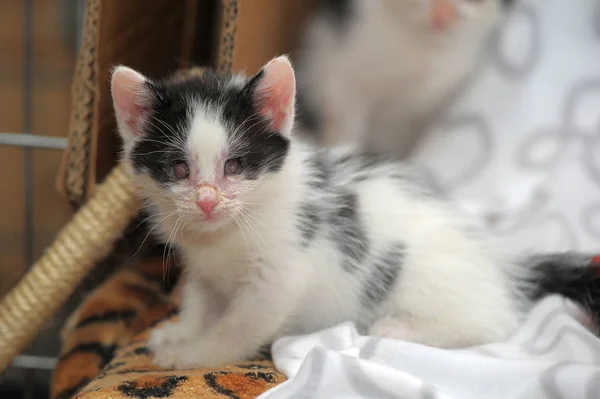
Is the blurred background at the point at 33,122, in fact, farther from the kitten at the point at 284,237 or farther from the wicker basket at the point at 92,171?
the kitten at the point at 284,237

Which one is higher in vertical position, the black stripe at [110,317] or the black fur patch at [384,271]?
the black fur patch at [384,271]

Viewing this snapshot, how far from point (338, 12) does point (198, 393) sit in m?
1.20

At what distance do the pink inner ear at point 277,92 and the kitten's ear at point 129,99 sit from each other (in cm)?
20

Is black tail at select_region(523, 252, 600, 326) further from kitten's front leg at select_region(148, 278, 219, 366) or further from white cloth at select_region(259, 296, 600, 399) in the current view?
kitten's front leg at select_region(148, 278, 219, 366)

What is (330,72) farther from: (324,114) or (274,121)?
(274,121)

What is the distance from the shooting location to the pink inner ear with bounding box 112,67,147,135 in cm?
107

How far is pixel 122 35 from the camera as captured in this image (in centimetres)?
152

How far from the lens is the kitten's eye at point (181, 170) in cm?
108

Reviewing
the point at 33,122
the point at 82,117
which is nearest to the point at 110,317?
the point at 82,117

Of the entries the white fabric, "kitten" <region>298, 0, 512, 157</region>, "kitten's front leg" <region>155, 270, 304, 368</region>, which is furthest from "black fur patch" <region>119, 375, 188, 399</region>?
the white fabric

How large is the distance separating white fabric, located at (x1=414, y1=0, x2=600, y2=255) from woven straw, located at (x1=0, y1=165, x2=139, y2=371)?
3.12 feet

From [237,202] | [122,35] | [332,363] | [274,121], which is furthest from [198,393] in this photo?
[122,35]

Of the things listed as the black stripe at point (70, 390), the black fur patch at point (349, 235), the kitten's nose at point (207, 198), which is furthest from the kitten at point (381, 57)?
the black stripe at point (70, 390)

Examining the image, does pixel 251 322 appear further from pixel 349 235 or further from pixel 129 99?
pixel 129 99
